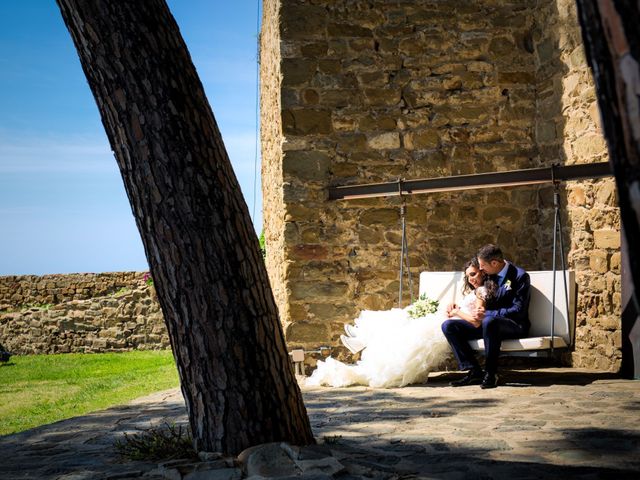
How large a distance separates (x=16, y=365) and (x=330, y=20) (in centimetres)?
942

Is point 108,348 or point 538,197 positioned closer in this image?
point 538,197

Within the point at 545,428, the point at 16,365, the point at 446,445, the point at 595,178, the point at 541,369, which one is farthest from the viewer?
the point at 16,365

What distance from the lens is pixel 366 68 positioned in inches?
276

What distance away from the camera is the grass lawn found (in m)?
8.70

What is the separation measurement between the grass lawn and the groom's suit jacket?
3.98m

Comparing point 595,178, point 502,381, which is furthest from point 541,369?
point 595,178

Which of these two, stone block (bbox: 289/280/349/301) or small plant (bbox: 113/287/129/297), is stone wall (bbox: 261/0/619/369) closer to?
stone block (bbox: 289/280/349/301)

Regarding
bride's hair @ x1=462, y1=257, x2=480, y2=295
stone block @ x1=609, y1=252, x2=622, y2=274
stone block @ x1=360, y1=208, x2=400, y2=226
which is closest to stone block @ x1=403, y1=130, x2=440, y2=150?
stone block @ x1=360, y1=208, x2=400, y2=226

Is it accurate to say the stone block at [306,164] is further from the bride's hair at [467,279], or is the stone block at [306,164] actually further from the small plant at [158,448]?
the small plant at [158,448]

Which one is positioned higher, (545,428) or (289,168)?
(289,168)

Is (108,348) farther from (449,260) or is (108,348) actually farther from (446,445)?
(446,445)

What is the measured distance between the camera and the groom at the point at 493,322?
5676 millimetres

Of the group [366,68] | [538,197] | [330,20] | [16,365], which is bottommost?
[16,365]

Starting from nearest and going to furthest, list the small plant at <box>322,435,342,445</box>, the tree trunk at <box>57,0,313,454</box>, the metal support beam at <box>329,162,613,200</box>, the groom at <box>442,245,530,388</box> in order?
the tree trunk at <box>57,0,313,454</box> → the small plant at <box>322,435,342,445</box> → the groom at <box>442,245,530,388</box> → the metal support beam at <box>329,162,613,200</box>
